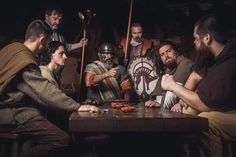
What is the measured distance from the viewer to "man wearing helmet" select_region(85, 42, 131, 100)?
677 centimetres

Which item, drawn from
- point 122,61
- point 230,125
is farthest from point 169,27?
point 230,125

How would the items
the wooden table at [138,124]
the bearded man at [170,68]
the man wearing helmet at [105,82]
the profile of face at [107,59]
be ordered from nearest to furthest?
the wooden table at [138,124]
the bearded man at [170,68]
the man wearing helmet at [105,82]
the profile of face at [107,59]

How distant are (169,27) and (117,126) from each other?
20.1 ft

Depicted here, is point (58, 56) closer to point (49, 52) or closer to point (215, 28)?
point (49, 52)

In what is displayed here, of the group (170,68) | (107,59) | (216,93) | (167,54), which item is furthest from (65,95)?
(107,59)

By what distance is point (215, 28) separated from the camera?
135 inches

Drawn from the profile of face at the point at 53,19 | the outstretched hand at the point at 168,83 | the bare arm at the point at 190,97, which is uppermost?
the profile of face at the point at 53,19

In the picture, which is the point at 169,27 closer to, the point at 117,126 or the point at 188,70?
the point at 188,70

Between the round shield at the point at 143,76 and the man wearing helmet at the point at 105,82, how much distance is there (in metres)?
0.29

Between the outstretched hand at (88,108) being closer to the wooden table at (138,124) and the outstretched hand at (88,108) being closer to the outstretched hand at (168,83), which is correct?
the wooden table at (138,124)

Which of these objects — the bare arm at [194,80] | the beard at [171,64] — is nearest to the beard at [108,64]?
the beard at [171,64]

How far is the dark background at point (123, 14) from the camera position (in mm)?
7887

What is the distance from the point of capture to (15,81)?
11.3ft

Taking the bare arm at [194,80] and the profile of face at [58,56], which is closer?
the bare arm at [194,80]
